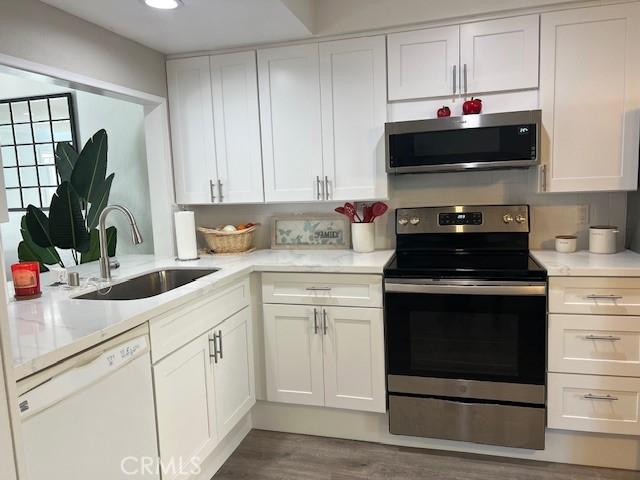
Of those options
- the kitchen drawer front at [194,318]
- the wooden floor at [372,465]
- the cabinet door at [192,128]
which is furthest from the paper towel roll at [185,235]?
the wooden floor at [372,465]

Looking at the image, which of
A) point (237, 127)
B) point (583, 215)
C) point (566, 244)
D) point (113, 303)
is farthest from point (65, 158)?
point (583, 215)

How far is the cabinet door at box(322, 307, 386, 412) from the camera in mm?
2379

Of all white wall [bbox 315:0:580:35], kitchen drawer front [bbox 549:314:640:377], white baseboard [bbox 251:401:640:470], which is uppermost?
white wall [bbox 315:0:580:35]

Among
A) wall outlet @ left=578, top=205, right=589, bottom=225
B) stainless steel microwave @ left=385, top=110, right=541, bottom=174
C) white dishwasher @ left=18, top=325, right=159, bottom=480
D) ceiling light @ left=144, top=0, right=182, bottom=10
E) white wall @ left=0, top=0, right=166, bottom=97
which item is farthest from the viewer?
wall outlet @ left=578, top=205, right=589, bottom=225

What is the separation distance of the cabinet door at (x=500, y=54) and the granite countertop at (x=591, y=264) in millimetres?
888

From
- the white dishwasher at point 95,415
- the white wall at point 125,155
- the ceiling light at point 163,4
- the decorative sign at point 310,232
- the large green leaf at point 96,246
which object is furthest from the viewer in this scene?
the white wall at point 125,155

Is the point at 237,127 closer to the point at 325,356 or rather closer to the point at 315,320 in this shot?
the point at 315,320

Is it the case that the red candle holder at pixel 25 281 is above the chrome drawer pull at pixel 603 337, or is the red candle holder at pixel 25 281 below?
above

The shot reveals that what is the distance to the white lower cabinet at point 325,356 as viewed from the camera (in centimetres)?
239

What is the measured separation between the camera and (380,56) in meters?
2.53

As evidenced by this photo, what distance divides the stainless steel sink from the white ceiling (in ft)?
4.15

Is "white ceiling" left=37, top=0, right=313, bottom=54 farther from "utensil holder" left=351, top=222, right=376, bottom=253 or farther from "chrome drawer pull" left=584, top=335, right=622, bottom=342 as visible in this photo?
"chrome drawer pull" left=584, top=335, right=622, bottom=342

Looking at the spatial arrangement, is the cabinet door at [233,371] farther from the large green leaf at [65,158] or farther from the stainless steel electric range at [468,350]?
the large green leaf at [65,158]

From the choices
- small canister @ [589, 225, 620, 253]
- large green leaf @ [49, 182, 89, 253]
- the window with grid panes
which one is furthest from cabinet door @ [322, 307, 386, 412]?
the window with grid panes
